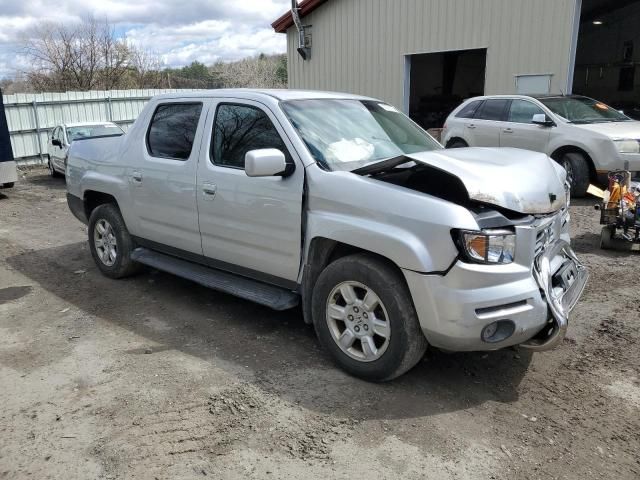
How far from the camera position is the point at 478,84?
24.4 metres

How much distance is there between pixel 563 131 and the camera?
32.1ft

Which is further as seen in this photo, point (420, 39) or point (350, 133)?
point (420, 39)

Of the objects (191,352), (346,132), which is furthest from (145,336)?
(346,132)

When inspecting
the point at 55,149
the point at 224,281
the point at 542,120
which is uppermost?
the point at 542,120

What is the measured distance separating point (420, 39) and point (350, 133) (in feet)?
38.1

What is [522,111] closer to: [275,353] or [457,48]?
[457,48]

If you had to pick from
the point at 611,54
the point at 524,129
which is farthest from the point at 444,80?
the point at 524,129

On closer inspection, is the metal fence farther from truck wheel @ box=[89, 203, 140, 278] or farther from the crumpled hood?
the crumpled hood

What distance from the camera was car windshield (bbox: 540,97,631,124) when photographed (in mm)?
10094

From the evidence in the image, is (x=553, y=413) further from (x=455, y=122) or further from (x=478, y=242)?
(x=455, y=122)

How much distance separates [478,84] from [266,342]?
2263 centimetres

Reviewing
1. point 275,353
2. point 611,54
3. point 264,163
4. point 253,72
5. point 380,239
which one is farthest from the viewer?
point 253,72

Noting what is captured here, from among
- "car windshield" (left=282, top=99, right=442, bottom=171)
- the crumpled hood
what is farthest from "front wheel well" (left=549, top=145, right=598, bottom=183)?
the crumpled hood

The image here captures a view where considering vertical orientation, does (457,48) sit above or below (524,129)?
above
